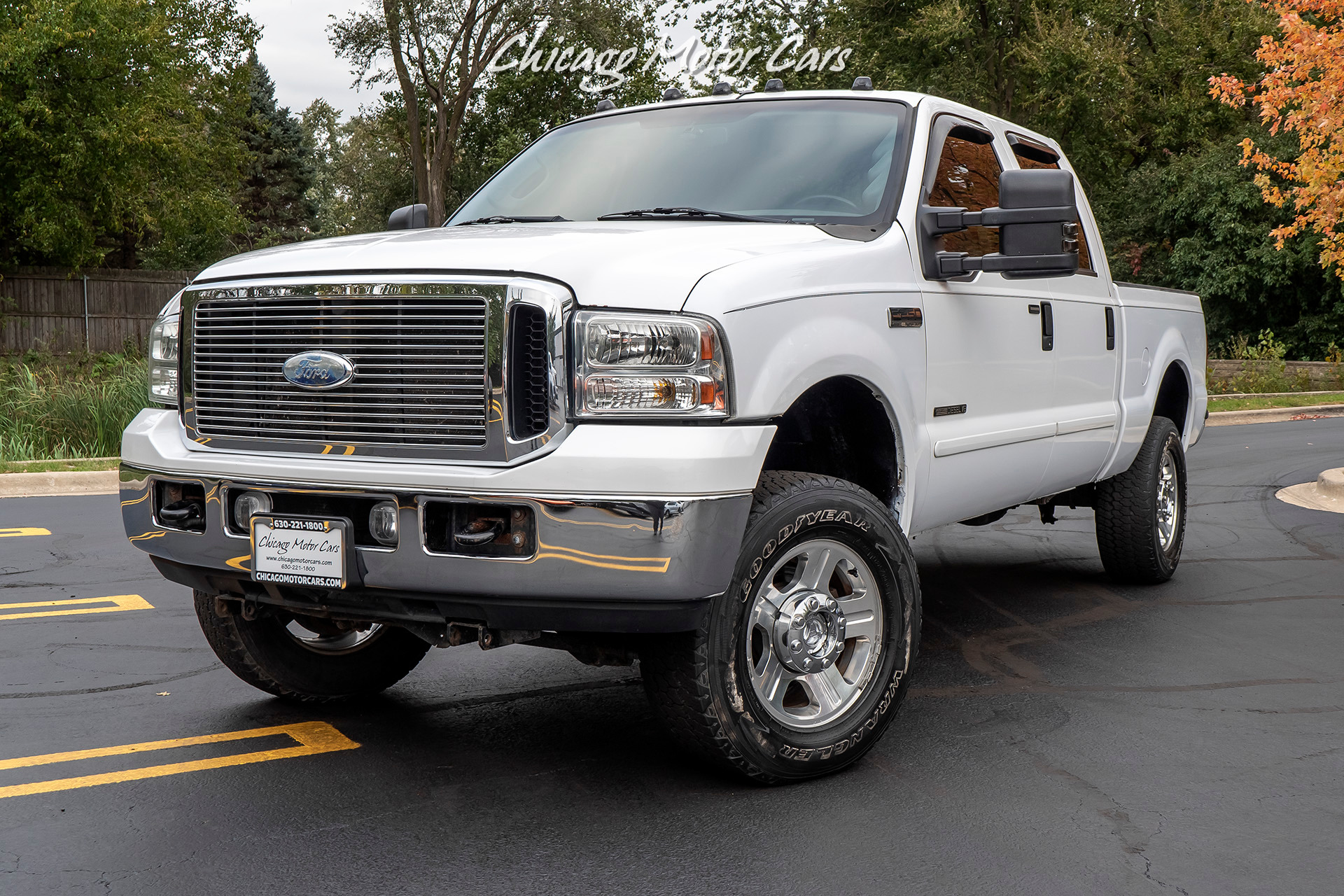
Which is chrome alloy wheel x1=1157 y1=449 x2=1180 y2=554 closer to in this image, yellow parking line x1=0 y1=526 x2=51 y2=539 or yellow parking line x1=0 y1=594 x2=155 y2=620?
yellow parking line x1=0 y1=594 x2=155 y2=620

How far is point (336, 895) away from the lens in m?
3.16

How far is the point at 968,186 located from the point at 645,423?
2458mm

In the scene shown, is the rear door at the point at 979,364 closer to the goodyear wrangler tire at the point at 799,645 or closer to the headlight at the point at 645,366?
the goodyear wrangler tire at the point at 799,645

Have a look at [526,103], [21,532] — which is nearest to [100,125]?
[21,532]

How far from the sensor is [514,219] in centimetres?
495

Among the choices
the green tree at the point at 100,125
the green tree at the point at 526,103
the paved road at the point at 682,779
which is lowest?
the paved road at the point at 682,779

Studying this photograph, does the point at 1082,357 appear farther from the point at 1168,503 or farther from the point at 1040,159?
the point at 1168,503

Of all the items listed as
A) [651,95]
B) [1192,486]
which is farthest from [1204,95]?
[1192,486]

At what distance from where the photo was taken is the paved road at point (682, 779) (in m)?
3.32

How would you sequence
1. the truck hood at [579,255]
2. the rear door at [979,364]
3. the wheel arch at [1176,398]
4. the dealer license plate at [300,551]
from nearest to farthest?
the truck hood at [579,255]
the dealer license plate at [300,551]
the rear door at [979,364]
the wheel arch at [1176,398]

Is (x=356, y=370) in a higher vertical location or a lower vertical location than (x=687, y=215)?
lower

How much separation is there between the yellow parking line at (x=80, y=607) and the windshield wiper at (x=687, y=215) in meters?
3.63

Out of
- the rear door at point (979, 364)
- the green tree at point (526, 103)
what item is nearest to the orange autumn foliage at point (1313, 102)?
the rear door at point (979, 364)

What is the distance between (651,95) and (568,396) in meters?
37.1
